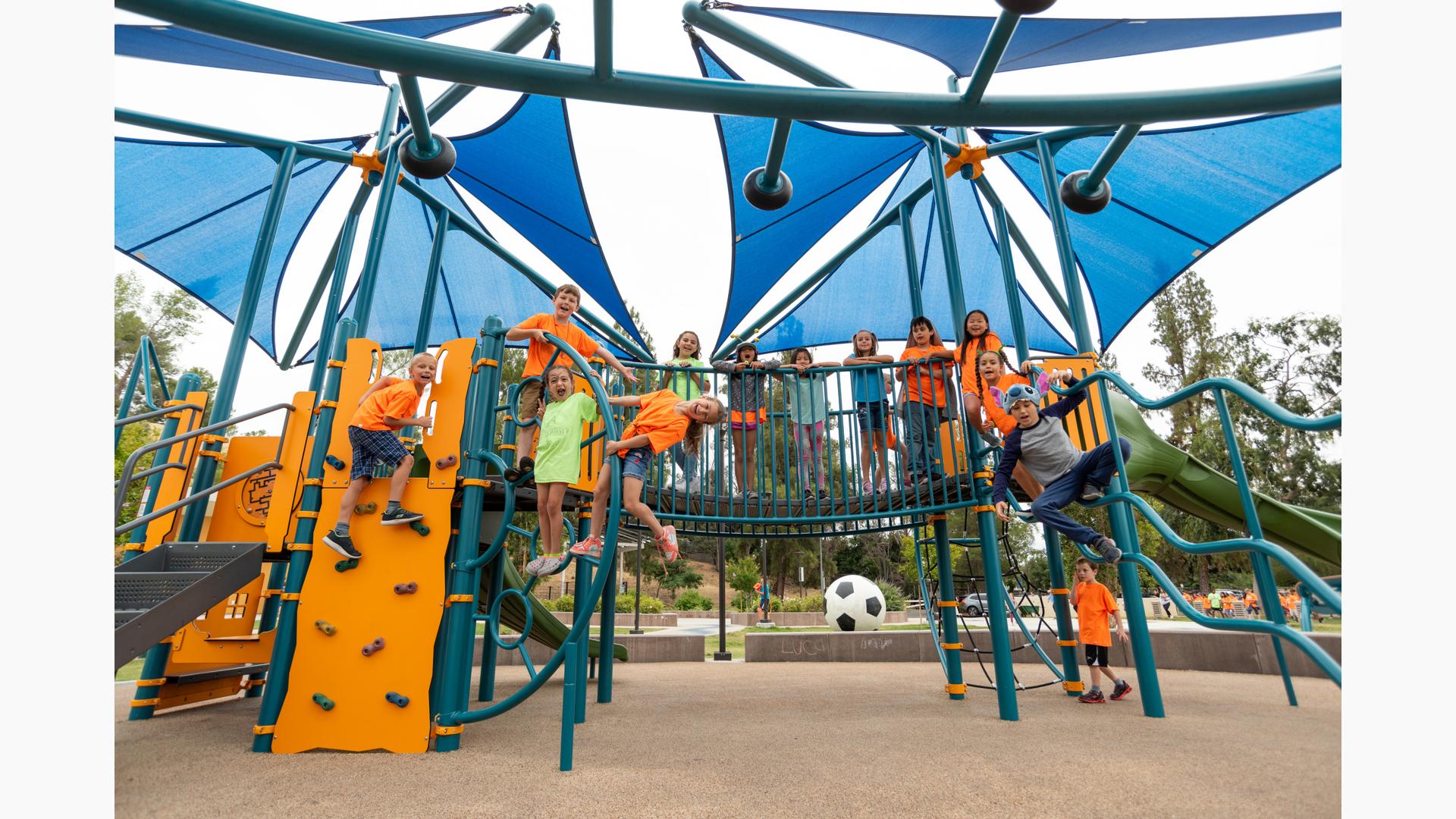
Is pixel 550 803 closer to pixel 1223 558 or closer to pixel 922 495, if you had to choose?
pixel 1223 558

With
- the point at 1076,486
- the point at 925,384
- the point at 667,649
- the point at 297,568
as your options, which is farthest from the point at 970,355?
the point at 667,649

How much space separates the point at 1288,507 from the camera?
Result: 2025mm

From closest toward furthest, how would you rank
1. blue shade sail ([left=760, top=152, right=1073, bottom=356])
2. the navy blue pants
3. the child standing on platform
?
1. the navy blue pants
2. the child standing on platform
3. blue shade sail ([left=760, top=152, right=1073, bottom=356])

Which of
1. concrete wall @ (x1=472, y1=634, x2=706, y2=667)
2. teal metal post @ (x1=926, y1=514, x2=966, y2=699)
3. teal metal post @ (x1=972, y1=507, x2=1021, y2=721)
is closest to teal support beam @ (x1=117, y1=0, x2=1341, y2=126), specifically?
teal metal post @ (x1=972, y1=507, x2=1021, y2=721)

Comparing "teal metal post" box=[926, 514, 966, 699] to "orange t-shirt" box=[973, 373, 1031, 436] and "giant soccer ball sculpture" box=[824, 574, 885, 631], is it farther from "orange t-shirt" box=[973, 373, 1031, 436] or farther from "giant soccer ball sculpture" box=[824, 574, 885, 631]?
"giant soccer ball sculpture" box=[824, 574, 885, 631]

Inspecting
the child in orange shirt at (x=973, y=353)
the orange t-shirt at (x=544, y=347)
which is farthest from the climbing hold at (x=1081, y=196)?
the orange t-shirt at (x=544, y=347)

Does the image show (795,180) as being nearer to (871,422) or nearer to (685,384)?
(685,384)

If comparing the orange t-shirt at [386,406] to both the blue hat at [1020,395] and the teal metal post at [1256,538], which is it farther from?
the teal metal post at [1256,538]

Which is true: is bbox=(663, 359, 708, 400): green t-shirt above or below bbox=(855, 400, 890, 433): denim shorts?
above

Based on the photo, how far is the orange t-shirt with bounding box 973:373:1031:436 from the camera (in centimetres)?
480

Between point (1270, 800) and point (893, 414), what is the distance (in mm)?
4020

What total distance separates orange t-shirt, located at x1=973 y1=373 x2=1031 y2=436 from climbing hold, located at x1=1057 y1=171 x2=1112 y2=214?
141 cm

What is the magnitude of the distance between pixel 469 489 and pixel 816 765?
2.65 meters

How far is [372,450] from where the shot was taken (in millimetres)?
4559
